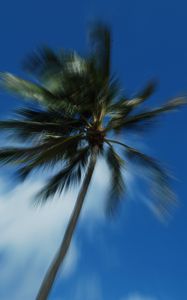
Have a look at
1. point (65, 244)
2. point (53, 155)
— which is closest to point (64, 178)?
point (53, 155)

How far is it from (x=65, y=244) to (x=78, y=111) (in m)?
4.14

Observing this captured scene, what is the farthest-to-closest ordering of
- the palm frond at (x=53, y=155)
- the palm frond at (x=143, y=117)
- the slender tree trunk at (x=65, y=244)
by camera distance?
1. the palm frond at (x=143, y=117)
2. the palm frond at (x=53, y=155)
3. the slender tree trunk at (x=65, y=244)

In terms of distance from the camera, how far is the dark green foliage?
11250 mm

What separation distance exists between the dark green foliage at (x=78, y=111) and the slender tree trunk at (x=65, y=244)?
88 centimetres

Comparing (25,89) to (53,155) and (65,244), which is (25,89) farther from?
(65,244)

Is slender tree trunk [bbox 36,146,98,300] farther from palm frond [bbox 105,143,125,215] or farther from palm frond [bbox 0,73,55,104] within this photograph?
palm frond [bbox 0,73,55,104]

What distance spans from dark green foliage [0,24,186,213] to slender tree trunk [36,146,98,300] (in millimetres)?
880

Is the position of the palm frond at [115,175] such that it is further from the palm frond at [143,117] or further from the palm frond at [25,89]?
the palm frond at [25,89]

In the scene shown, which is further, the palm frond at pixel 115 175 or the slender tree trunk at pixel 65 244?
the palm frond at pixel 115 175

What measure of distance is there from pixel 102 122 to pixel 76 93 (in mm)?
1138

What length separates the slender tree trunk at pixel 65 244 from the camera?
8242 millimetres

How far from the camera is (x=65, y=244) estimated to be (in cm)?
910

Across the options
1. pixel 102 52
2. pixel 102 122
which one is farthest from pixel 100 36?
pixel 102 122

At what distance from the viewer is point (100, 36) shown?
37.3 feet
